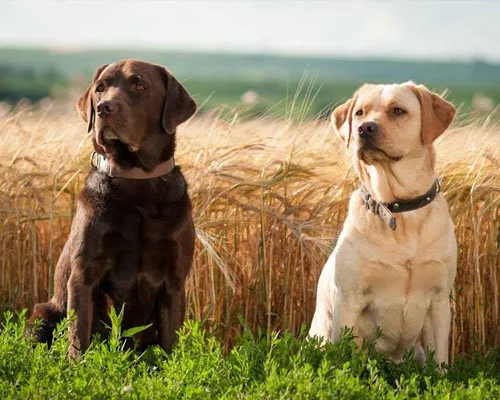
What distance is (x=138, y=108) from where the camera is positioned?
4531mm

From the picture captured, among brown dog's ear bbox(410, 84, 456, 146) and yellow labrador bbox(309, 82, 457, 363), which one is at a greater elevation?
brown dog's ear bbox(410, 84, 456, 146)

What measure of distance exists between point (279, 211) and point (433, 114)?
1.47 metres

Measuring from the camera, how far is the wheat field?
5.49m

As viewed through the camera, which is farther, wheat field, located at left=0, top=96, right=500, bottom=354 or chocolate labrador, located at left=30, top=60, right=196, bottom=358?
wheat field, located at left=0, top=96, right=500, bottom=354

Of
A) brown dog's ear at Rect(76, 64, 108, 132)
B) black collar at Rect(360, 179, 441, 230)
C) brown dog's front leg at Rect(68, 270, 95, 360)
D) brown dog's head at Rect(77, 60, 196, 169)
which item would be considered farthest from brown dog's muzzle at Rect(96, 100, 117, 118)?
black collar at Rect(360, 179, 441, 230)

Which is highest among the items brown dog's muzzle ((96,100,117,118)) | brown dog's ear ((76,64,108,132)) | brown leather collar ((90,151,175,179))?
brown dog's muzzle ((96,100,117,118))

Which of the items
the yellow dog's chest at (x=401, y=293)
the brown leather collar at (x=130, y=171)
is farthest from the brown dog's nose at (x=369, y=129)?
the brown leather collar at (x=130, y=171)

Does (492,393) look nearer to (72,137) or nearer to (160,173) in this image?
(160,173)

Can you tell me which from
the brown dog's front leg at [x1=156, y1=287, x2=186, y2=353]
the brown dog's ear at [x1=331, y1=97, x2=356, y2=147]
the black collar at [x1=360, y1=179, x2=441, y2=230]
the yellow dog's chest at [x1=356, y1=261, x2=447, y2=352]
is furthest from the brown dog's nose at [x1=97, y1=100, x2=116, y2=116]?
the yellow dog's chest at [x1=356, y1=261, x2=447, y2=352]

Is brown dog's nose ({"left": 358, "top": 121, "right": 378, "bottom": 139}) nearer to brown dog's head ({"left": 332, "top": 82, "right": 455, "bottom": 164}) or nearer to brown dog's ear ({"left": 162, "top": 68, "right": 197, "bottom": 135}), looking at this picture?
brown dog's head ({"left": 332, "top": 82, "right": 455, "bottom": 164})

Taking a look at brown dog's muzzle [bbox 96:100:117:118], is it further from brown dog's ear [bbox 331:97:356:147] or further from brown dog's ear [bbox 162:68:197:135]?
brown dog's ear [bbox 331:97:356:147]

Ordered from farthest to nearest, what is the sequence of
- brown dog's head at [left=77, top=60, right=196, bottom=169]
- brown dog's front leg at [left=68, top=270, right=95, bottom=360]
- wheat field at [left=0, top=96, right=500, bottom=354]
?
wheat field at [left=0, top=96, right=500, bottom=354] → brown dog's head at [left=77, top=60, right=196, bottom=169] → brown dog's front leg at [left=68, top=270, right=95, bottom=360]

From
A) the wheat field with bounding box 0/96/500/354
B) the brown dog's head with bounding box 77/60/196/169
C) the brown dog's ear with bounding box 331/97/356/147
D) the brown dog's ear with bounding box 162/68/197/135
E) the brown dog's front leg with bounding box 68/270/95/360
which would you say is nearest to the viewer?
the brown dog's front leg with bounding box 68/270/95/360

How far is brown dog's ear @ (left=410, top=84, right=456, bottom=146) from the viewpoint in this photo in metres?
4.50
